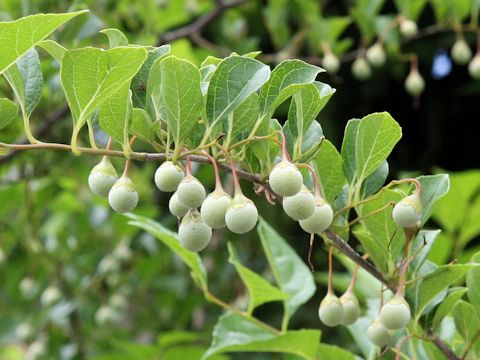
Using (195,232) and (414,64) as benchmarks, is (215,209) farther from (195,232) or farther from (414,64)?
(414,64)

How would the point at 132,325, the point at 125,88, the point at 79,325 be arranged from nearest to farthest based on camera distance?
the point at 125,88
the point at 79,325
the point at 132,325

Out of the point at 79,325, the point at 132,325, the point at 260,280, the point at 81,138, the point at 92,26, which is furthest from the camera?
→ the point at 132,325

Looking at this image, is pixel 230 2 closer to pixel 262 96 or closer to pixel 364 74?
pixel 364 74

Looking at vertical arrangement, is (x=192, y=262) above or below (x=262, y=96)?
below

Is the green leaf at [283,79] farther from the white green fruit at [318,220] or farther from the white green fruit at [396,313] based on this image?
the white green fruit at [396,313]

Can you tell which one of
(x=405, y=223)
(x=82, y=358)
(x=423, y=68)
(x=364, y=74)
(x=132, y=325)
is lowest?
(x=132, y=325)

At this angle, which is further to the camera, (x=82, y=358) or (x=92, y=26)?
(x=82, y=358)

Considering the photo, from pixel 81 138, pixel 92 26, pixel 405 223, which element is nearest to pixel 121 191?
pixel 405 223
